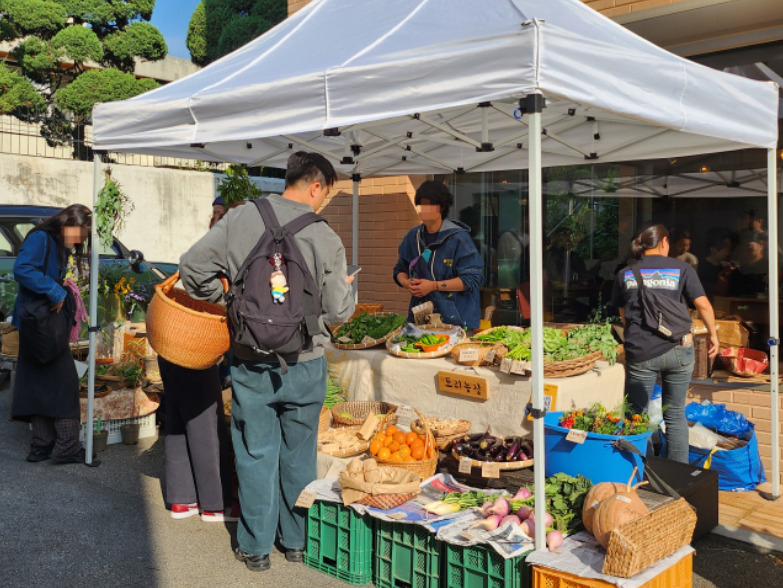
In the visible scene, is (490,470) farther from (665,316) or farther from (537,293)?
(665,316)

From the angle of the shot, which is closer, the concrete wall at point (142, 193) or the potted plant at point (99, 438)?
the potted plant at point (99, 438)

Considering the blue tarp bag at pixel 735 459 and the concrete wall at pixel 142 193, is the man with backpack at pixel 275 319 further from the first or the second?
the concrete wall at pixel 142 193

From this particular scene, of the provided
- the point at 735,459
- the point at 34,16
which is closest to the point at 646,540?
the point at 735,459

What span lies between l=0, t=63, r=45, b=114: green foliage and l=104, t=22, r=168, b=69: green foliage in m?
3.29

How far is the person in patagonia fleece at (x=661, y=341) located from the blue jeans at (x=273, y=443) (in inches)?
94.2

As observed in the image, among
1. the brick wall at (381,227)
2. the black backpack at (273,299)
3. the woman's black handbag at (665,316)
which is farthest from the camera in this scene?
the brick wall at (381,227)

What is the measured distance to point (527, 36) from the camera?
3.41 m

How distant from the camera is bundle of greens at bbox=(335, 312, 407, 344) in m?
5.77

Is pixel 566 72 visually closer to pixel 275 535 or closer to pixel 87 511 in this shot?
pixel 275 535

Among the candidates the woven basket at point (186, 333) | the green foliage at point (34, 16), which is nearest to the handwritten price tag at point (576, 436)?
the woven basket at point (186, 333)

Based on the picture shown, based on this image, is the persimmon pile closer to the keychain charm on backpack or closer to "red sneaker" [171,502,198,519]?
the keychain charm on backpack

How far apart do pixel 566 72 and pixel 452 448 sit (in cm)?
230

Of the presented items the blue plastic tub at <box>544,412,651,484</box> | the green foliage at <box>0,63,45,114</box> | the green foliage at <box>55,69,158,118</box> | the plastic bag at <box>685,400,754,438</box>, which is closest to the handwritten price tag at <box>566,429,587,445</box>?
the blue plastic tub at <box>544,412,651,484</box>

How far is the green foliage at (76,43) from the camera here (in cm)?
1930
